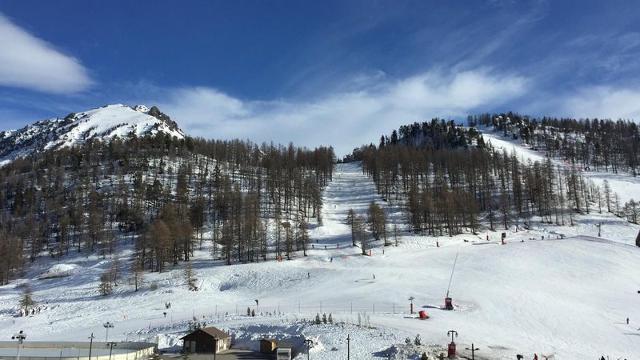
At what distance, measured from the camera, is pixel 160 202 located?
380ft

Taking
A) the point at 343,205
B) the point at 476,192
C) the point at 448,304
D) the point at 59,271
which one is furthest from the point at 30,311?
the point at 476,192

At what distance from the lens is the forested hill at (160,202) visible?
87625 millimetres

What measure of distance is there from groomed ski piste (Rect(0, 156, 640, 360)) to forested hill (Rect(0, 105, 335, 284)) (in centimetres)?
540

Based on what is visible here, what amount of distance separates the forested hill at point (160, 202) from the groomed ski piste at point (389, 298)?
540cm

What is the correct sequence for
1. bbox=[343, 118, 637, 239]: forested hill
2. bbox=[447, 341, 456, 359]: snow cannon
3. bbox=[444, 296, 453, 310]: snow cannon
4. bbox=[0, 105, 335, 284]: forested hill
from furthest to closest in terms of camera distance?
bbox=[343, 118, 637, 239]: forested hill → bbox=[0, 105, 335, 284]: forested hill → bbox=[444, 296, 453, 310]: snow cannon → bbox=[447, 341, 456, 359]: snow cannon

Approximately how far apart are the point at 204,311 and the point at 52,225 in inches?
2948

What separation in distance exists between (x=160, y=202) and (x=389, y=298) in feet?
248

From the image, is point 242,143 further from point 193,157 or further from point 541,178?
point 541,178

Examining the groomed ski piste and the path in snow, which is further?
the path in snow

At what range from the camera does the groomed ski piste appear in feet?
137

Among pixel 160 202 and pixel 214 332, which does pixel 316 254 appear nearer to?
pixel 214 332

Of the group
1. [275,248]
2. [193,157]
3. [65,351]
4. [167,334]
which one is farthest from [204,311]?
[193,157]

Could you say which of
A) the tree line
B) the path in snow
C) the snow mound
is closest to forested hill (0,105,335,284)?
the tree line

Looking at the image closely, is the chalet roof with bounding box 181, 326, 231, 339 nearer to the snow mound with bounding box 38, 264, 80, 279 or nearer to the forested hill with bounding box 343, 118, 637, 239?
the snow mound with bounding box 38, 264, 80, 279
